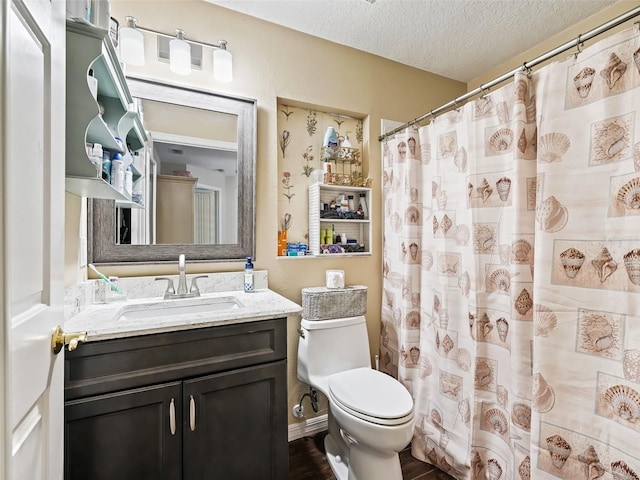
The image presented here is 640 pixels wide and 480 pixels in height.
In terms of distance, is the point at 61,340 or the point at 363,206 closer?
the point at 61,340

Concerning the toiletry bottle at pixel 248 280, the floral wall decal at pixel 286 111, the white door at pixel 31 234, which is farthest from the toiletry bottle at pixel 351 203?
the white door at pixel 31 234

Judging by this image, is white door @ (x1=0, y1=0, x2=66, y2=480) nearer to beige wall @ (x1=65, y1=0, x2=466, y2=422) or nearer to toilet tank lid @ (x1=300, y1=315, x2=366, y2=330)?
beige wall @ (x1=65, y1=0, x2=466, y2=422)

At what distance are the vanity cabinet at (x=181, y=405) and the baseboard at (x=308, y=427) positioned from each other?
626 millimetres

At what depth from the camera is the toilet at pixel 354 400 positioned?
130 centimetres

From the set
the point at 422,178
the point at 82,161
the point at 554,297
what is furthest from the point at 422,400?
the point at 82,161

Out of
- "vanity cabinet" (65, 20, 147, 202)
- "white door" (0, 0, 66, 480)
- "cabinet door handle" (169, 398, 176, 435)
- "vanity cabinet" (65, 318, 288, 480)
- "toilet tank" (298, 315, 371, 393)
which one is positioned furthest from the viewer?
"toilet tank" (298, 315, 371, 393)

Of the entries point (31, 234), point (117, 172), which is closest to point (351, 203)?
point (117, 172)

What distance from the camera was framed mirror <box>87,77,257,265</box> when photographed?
59.6 inches

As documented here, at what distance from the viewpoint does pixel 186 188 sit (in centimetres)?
166

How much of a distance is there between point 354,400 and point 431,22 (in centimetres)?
216

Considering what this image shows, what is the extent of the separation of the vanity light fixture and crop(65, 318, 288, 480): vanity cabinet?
52.2 inches

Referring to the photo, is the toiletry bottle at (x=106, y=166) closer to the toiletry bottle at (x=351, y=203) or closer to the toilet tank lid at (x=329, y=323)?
the toilet tank lid at (x=329, y=323)

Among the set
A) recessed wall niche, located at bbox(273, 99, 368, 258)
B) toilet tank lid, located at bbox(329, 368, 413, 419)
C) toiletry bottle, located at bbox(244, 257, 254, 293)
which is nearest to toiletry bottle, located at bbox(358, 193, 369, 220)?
recessed wall niche, located at bbox(273, 99, 368, 258)

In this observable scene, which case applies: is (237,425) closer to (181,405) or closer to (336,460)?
(181,405)
